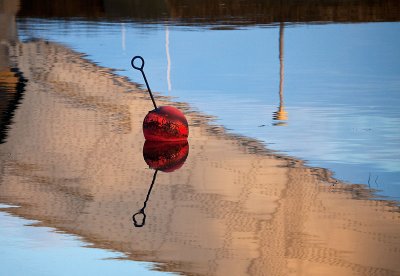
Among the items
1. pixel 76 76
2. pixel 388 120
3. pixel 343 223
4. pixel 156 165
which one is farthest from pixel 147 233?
pixel 76 76

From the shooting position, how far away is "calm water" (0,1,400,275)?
11.9 meters

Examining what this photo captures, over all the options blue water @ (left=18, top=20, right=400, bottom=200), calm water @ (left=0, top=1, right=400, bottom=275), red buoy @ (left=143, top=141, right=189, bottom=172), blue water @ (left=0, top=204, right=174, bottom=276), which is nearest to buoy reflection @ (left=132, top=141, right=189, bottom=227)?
red buoy @ (left=143, top=141, right=189, bottom=172)

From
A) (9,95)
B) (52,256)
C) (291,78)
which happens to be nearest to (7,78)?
(9,95)

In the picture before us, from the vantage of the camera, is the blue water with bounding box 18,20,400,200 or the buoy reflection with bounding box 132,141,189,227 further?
the blue water with bounding box 18,20,400,200

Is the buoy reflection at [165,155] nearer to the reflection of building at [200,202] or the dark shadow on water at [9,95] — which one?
the reflection of building at [200,202]

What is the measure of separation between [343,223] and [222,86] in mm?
13517

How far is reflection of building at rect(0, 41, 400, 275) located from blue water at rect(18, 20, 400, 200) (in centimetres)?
74

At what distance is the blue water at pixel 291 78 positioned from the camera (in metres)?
18.3

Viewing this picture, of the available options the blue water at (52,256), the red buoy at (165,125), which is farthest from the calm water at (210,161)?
the red buoy at (165,125)

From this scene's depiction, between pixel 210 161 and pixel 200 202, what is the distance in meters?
2.85

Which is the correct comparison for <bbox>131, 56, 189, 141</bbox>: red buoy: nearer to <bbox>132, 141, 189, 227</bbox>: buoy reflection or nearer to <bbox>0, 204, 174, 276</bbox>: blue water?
<bbox>132, 141, 189, 227</bbox>: buoy reflection

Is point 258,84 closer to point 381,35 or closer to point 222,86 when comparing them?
point 222,86

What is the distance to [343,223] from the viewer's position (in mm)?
13148

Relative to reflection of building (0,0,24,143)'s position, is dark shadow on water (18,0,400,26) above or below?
below
